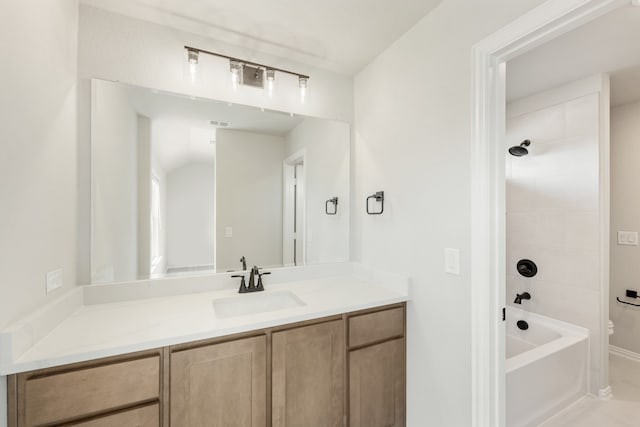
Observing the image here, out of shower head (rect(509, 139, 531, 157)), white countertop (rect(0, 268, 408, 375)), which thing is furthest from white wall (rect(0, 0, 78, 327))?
shower head (rect(509, 139, 531, 157))

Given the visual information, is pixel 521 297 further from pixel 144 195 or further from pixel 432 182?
→ pixel 144 195

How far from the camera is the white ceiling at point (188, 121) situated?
63.0 inches

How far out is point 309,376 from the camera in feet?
4.43

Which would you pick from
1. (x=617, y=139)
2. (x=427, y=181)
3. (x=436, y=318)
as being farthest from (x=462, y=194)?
(x=617, y=139)

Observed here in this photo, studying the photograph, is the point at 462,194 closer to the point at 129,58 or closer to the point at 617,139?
the point at 129,58

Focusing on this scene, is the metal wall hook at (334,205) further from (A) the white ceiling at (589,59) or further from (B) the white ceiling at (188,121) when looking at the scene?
(A) the white ceiling at (589,59)

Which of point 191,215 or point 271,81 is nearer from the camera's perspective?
point 191,215

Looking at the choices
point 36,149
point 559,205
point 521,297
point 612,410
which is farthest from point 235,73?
point 612,410

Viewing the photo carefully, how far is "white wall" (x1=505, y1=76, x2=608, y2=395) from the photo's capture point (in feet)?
6.80

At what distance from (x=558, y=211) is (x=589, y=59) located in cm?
115

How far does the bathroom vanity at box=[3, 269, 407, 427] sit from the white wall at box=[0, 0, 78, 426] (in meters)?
0.15

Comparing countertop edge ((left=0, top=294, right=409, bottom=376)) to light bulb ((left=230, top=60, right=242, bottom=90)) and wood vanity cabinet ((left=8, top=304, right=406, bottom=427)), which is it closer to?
wood vanity cabinet ((left=8, top=304, right=406, bottom=427))

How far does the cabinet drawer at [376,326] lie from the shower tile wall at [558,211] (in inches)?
65.6

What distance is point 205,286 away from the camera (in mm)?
1695
